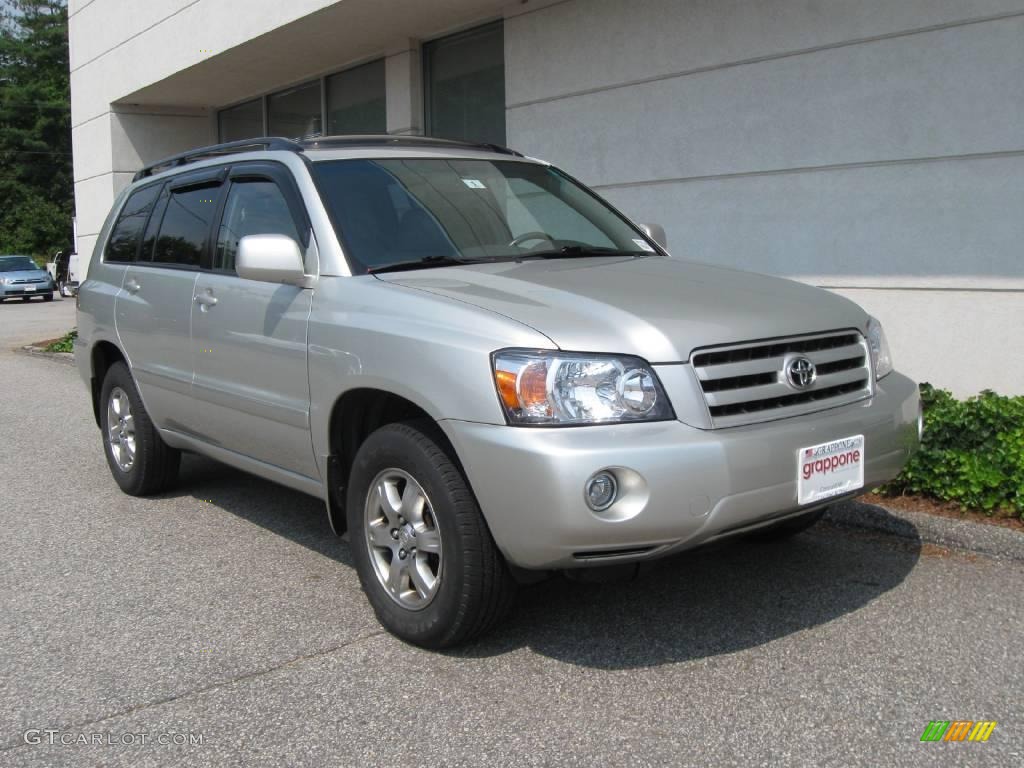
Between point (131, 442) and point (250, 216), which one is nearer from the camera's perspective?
point (250, 216)

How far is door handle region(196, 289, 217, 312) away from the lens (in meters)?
5.00

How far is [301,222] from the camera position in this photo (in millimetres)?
4527

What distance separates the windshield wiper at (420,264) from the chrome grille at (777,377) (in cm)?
128

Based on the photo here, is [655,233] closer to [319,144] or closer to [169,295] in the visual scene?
[319,144]

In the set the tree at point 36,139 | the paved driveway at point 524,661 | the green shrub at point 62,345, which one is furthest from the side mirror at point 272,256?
the tree at point 36,139

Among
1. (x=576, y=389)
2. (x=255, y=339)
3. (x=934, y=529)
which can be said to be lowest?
(x=934, y=529)

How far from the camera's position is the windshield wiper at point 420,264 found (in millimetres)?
4254

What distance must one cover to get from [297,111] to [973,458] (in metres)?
11.3

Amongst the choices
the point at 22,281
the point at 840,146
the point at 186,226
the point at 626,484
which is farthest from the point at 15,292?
the point at 626,484

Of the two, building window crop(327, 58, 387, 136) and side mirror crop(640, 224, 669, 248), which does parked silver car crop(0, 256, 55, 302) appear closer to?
building window crop(327, 58, 387, 136)

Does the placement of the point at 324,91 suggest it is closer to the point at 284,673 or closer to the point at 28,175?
the point at 284,673

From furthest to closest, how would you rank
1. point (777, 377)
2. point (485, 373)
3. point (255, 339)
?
1. point (255, 339)
2. point (777, 377)
3. point (485, 373)

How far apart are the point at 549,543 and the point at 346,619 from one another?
1.26 meters

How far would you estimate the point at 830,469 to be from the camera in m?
3.72
